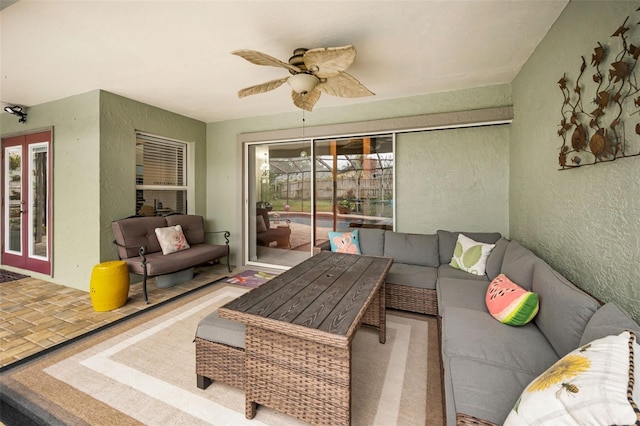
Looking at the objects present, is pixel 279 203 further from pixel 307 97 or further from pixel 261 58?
pixel 261 58

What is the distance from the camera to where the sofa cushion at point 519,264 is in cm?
186

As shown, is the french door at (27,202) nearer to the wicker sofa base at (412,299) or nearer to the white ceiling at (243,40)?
the white ceiling at (243,40)

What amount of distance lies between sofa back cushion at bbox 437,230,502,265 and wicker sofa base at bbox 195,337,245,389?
2.54 m

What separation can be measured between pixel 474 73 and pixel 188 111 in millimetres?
4161

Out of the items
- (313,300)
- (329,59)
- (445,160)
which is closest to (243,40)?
(329,59)

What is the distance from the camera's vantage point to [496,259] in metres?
2.56

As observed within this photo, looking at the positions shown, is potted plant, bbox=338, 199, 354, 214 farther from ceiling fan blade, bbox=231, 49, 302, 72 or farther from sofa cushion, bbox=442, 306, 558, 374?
A: sofa cushion, bbox=442, 306, 558, 374

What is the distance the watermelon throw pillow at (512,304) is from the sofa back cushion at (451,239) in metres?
1.26

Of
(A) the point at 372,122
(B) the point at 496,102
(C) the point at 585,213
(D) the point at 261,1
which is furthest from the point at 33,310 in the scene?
(B) the point at 496,102

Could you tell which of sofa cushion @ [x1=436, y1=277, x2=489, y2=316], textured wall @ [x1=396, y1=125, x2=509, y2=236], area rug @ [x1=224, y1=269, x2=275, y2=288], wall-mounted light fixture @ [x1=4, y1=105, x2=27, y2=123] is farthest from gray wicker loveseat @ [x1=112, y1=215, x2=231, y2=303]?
sofa cushion @ [x1=436, y1=277, x2=489, y2=316]

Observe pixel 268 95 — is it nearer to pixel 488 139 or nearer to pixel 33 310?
pixel 488 139

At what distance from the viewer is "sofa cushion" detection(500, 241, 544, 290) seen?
1863mm

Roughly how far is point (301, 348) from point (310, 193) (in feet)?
10.7

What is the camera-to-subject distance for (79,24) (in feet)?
7.05
